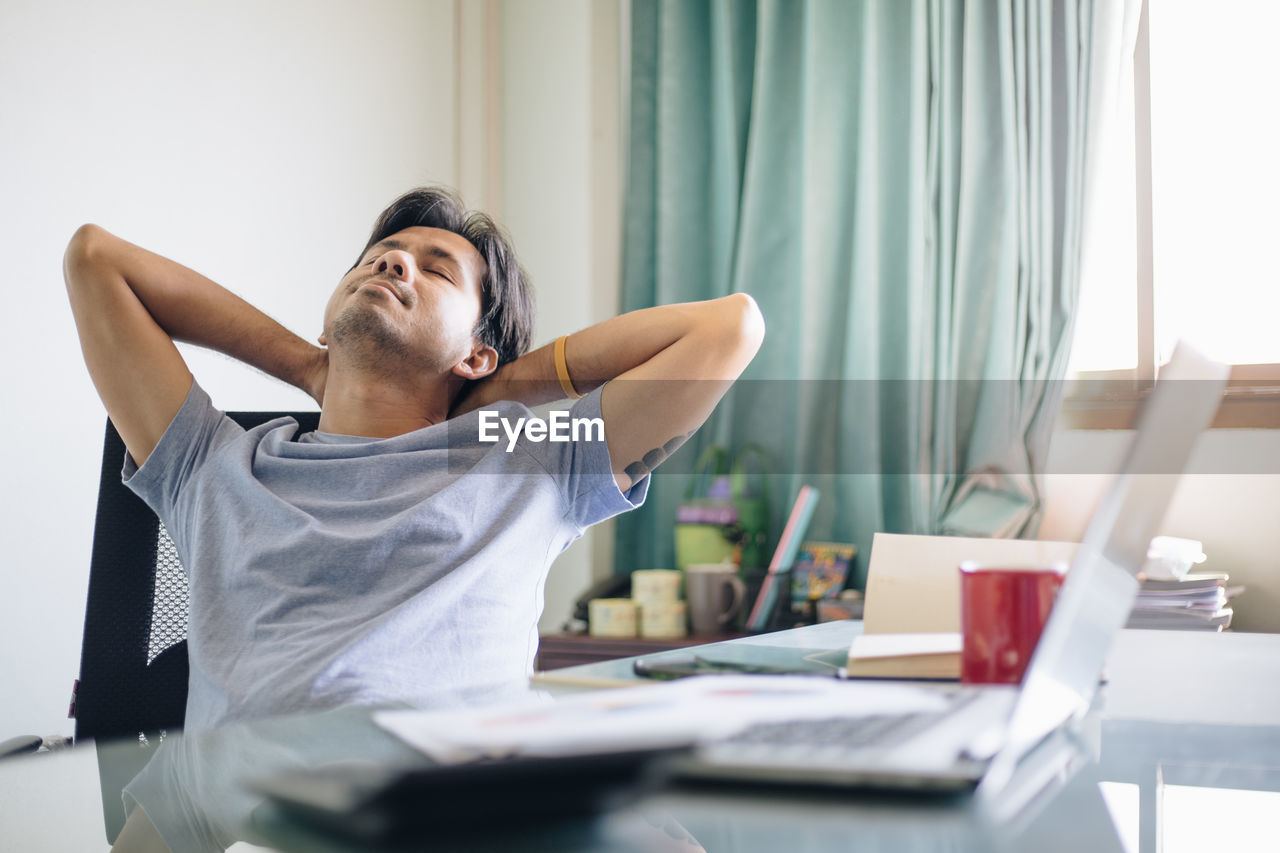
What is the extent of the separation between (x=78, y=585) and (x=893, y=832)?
1706 millimetres

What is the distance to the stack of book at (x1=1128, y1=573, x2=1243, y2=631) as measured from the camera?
1.56 meters

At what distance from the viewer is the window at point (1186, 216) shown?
1944mm

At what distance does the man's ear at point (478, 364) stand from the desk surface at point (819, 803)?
2.23 ft

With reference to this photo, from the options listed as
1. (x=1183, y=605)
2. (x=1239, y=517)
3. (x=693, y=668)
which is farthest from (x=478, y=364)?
(x=1239, y=517)

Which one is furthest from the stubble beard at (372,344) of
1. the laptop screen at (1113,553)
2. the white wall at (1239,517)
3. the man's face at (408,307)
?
the white wall at (1239,517)

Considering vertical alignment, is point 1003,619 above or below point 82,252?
below

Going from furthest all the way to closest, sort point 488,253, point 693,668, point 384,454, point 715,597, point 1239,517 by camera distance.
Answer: point 715,597 → point 1239,517 → point 488,253 → point 384,454 → point 693,668

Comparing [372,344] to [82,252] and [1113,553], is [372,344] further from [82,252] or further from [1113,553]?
[1113,553]

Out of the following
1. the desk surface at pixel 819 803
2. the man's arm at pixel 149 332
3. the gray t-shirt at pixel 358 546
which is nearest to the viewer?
the desk surface at pixel 819 803

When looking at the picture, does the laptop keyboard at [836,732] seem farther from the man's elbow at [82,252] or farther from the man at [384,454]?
the man's elbow at [82,252]

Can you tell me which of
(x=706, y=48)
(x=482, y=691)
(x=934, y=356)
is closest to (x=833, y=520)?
(x=934, y=356)

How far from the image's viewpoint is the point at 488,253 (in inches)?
51.7

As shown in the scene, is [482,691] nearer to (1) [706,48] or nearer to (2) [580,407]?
(2) [580,407]

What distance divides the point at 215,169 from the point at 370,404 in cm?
105
